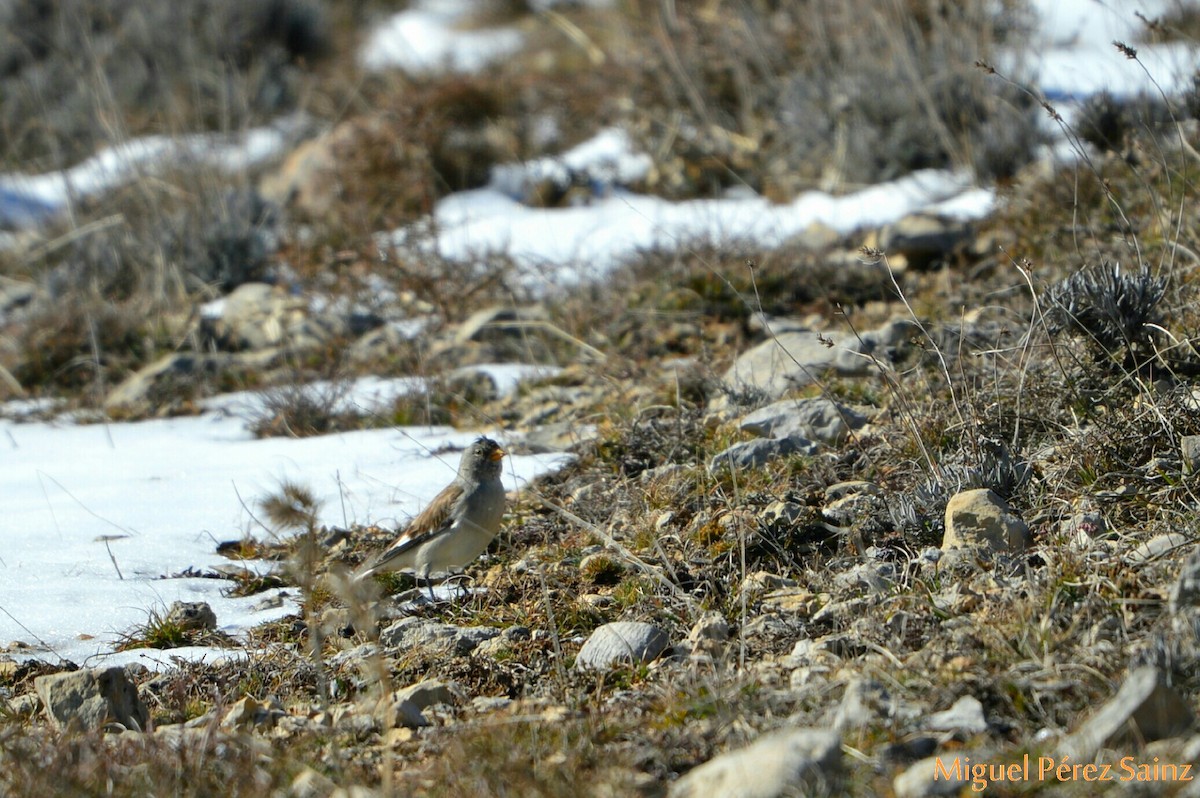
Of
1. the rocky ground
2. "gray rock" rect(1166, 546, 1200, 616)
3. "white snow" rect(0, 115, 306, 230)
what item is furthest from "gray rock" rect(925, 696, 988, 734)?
"white snow" rect(0, 115, 306, 230)

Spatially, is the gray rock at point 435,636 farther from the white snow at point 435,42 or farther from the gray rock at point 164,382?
the white snow at point 435,42

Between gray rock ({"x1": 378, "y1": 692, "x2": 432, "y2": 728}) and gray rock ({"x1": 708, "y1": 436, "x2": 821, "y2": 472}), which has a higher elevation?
gray rock ({"x1": 708, "y1": 436, "x2": 821, "y2": 472})

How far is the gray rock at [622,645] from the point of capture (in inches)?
134

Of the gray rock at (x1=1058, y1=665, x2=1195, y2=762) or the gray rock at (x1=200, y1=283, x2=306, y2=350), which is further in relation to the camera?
the gray rock at (x1=200, y1=283, x2=306, y2=350)

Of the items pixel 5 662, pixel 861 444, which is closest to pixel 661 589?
pixel 861 444

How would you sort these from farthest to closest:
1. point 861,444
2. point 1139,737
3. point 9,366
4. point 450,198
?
point 450,198 < point 9,366 < point 861,444 < point 1139,737

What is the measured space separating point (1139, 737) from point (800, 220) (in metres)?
5.83

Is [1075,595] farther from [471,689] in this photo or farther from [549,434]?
[549,434]

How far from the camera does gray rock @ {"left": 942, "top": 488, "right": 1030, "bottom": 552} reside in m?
3.57

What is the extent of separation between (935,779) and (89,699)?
222cm

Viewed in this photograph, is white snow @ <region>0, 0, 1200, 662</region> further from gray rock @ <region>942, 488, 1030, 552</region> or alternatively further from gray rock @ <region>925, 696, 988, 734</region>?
gray rock @ <region>925, 696, 988, 734</region>

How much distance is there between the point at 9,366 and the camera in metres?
7.49

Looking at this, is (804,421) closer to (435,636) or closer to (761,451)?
(761,451)

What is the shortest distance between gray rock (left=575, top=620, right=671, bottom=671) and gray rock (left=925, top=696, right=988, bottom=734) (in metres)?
0.89
